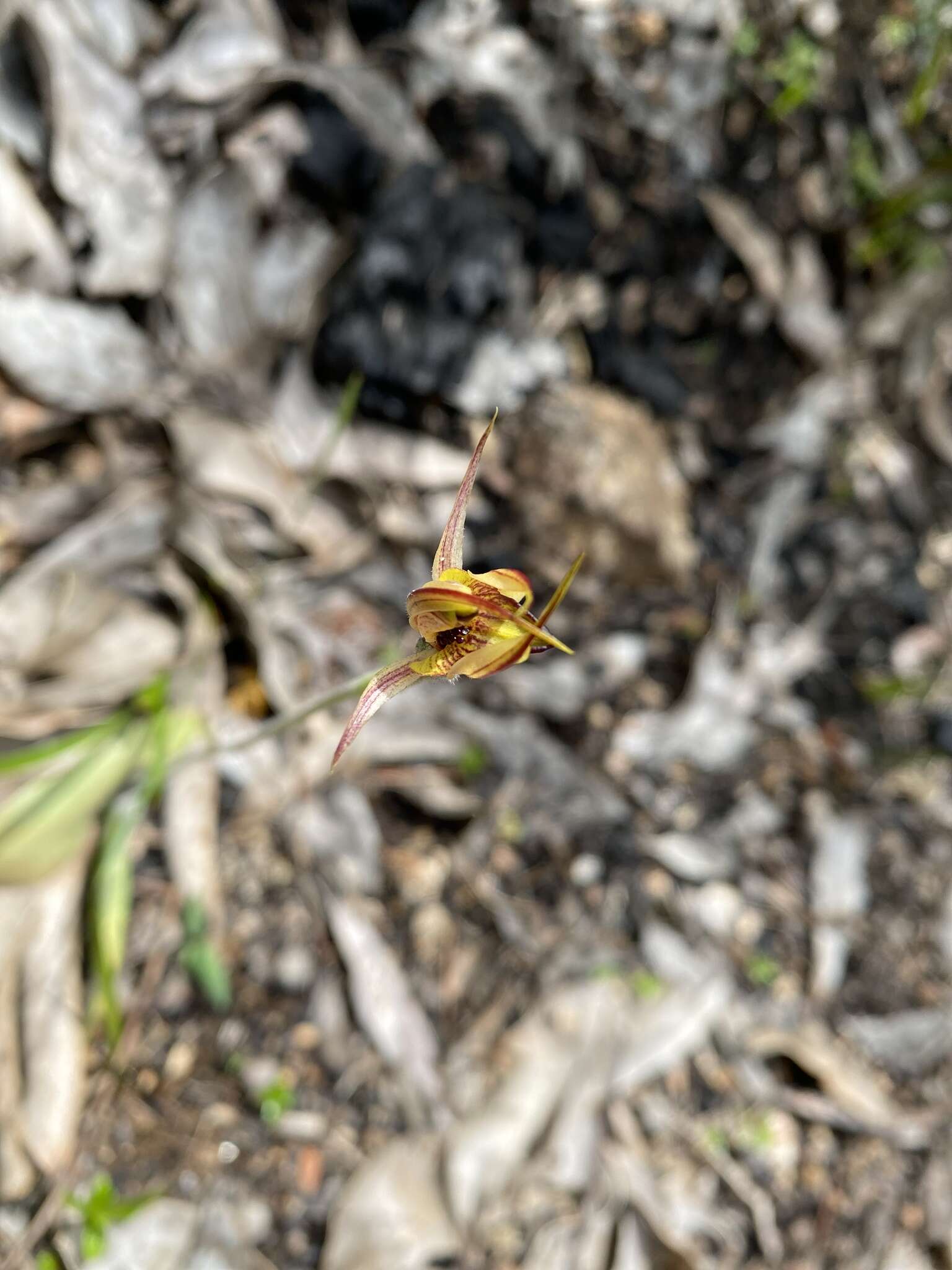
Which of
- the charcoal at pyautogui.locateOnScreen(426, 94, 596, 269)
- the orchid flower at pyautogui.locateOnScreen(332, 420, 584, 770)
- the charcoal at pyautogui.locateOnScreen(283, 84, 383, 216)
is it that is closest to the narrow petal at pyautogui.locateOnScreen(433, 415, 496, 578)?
the orchid flower at pyautogui.locateOnScreen(332, 420, 584, 770)

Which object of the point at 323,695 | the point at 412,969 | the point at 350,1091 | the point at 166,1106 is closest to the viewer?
the point at 323,695

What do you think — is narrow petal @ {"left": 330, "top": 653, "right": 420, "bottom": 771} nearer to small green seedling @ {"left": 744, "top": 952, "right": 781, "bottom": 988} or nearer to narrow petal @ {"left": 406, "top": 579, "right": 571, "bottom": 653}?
narrow petal @ {"left": 406, "top": 579, "right": 571, "bottom": 653}

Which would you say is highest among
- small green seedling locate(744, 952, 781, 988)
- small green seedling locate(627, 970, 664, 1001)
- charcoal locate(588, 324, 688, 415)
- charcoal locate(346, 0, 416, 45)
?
charcoal locate(346, 0, 416, 45)

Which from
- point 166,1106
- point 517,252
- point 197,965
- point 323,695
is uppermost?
point 517,252

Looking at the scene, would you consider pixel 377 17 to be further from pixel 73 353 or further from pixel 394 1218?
pixel 394 1218

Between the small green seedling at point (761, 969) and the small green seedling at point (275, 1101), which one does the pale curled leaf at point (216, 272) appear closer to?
the small green seedling at point (275, 1101)

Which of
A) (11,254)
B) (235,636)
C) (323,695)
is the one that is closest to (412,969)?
(235,636)

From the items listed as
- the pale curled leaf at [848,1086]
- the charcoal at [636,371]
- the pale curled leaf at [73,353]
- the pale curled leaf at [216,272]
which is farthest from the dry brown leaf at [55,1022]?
the charcoal at [636,371]

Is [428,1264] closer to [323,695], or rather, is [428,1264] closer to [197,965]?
[197,965]

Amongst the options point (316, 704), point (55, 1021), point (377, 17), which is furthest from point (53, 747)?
point (377, 17)

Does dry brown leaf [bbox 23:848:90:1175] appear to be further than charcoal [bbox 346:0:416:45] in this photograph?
No
